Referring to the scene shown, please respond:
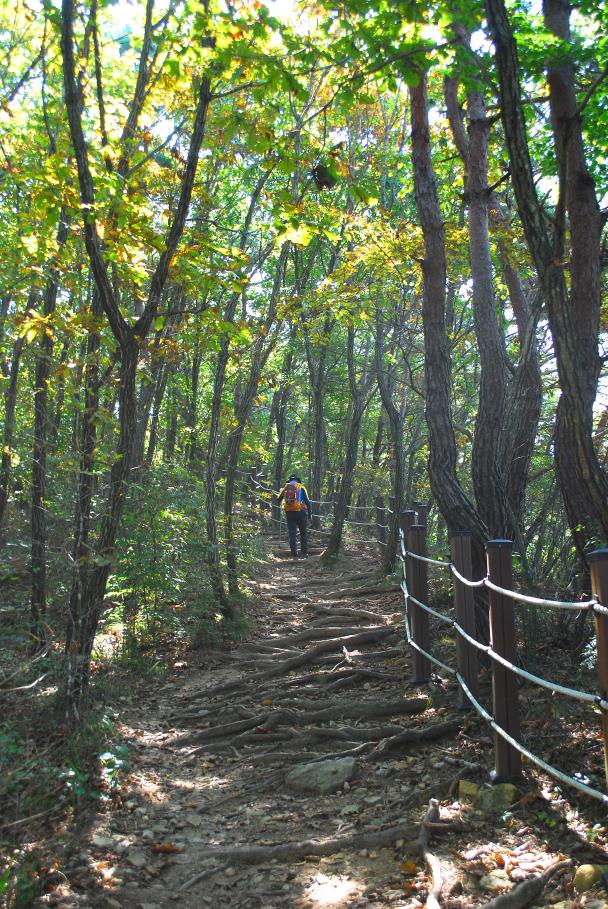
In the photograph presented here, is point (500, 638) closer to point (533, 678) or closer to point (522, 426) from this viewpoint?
point (533, 678)

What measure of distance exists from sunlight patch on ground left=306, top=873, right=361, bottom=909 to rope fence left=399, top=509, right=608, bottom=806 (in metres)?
1.09

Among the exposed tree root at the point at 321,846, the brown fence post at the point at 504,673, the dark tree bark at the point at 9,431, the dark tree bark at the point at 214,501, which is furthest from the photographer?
the dark tree bark at the point at 214,501

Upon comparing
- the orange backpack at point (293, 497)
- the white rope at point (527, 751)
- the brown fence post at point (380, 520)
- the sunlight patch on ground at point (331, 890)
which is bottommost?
the sunlight patch on ground at point (331, 890)

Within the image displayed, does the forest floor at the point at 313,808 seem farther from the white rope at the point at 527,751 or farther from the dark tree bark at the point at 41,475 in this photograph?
the dark tree bark at the point at 41,475

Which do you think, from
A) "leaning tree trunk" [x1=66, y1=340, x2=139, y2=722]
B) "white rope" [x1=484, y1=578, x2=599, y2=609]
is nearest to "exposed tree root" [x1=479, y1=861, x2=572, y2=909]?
"white rope" [x1=484, y1=578, x2=599, y2=609]

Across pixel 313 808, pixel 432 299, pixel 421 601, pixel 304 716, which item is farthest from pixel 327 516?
pixel 313 808

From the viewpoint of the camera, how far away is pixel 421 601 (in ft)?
20.9

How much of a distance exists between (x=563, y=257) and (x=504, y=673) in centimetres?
278

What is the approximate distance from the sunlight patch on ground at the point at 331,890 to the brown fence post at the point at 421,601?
289cm

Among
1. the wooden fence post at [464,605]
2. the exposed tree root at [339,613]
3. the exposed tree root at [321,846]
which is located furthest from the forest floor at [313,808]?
the exposed tree root at [339,613]

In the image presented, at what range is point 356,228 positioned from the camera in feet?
38.4

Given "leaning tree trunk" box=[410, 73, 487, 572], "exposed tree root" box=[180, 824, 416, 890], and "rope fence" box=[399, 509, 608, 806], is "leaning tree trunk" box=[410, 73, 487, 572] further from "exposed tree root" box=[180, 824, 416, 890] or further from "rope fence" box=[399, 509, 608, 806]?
"exposed tree root" box=[180, 824, 416, 890]

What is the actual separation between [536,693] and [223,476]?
30.8 feet

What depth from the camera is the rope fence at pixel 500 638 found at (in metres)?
2.92
